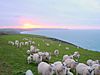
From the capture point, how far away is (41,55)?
21.2 metres

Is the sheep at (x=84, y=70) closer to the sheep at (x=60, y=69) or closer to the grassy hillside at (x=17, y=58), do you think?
the sheep at (x=60, y=69)

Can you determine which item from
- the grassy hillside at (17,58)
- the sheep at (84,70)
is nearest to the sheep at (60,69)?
the sheep at (84,70)

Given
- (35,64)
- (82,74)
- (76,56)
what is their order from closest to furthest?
(82,74), (35,64), (76,56)

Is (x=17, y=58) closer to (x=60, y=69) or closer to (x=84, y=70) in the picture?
(x=60, y=69)

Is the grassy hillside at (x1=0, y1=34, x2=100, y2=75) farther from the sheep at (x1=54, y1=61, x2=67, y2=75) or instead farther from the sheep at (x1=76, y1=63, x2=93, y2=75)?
the sheep at (x1=76, y1=63, x2=93, y2=75)

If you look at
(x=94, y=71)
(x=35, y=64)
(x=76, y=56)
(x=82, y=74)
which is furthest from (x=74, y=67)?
(x=76, y=56)

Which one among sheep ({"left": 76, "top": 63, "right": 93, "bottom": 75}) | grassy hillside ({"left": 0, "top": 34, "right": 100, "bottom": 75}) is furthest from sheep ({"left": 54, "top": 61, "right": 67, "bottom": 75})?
grassy hillside ({"left": 0, "top": 34, "right": 100, "bottom": 75})

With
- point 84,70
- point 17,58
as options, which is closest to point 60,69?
point 84,70

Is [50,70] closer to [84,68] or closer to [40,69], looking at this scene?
[40,69]

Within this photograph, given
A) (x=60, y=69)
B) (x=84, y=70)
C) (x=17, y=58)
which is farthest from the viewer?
(x=17, y=58)

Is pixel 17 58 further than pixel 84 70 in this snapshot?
Yes

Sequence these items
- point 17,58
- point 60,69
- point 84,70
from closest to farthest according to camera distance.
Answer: point 60,69 → point 84,70 → point 17,58

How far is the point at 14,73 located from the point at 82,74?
504 cm

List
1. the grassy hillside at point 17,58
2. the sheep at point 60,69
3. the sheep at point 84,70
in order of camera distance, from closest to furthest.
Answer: the sheep at point 60,69
the sheep at point 84,70
the grassy hillside at point 17,58
